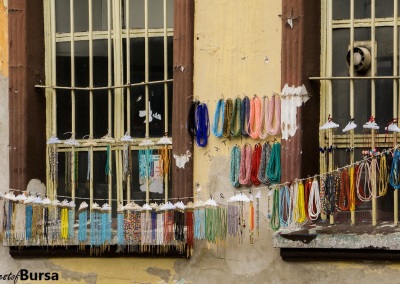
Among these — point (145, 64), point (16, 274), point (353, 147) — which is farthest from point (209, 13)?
point (16, 274)

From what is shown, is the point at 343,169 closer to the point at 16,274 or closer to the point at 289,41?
the point at 289,41

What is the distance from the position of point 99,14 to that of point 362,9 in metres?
2.49

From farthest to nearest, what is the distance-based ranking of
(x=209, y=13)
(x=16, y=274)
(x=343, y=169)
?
(x=16, y=274) → (x=209, y=13) → (x=343, y=169)

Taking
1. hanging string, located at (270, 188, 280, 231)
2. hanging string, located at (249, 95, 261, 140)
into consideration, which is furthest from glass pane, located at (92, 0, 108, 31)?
hanging string, located at (270, 188, 280, 231)

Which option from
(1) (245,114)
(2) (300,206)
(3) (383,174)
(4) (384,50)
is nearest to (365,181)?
(3) (383,174)

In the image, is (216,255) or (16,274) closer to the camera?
(216,255)

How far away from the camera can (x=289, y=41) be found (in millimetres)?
9547

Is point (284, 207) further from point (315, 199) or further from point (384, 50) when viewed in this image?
point (384, 50)

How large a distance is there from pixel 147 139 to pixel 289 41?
163 cm

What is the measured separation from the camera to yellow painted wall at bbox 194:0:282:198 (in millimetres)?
9711

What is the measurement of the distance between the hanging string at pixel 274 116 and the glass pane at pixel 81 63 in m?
1.95

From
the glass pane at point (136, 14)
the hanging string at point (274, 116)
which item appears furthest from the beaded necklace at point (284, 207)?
the glass pane at point (136, 14)

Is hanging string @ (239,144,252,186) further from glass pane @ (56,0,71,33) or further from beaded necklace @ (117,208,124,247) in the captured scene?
glass pane @ (56,0,71,33)

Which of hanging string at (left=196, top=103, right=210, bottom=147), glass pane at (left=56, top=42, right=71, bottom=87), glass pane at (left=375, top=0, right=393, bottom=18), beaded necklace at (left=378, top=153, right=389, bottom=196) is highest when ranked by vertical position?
glass pane at (left=375, top=0, right=393, bottom=18)
